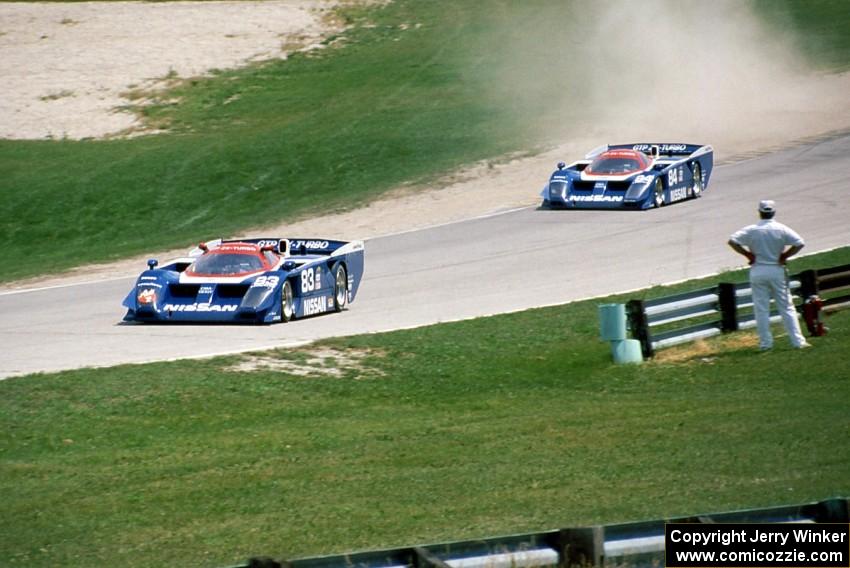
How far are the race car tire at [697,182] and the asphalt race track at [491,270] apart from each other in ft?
1.21

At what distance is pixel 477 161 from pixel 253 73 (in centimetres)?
1460

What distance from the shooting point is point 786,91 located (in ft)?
150

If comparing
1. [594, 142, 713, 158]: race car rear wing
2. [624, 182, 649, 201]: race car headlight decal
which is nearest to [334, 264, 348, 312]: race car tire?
[624, 182, 649, 201]: race car headlight decal

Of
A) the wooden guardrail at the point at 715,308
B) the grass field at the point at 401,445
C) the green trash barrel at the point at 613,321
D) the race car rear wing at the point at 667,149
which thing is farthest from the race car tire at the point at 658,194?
the green trash barrel at the point at 613,321

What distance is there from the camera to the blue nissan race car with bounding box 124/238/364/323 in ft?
65.9

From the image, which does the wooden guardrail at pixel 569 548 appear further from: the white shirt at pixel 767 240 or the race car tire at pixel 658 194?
A: the race car tire at pixel 658 194

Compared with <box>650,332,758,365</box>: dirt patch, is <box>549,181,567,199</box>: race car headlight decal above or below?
above

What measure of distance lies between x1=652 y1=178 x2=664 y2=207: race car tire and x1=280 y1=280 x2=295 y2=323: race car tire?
1237cm

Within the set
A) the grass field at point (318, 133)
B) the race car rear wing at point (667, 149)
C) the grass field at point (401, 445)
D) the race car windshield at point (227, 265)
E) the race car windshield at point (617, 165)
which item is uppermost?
the grass field at point (318, 133)

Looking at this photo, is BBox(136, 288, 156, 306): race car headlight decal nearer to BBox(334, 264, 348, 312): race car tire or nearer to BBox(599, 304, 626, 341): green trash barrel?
BBox(334, 264, 348, 312): race car tire

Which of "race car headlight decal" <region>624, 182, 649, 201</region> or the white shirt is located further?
"race car headlight decal" <region>624, 182, 649, 201</region>

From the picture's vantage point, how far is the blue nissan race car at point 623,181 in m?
30.5

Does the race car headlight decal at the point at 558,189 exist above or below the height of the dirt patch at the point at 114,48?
below

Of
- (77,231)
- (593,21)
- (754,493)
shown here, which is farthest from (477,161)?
(754,493)
